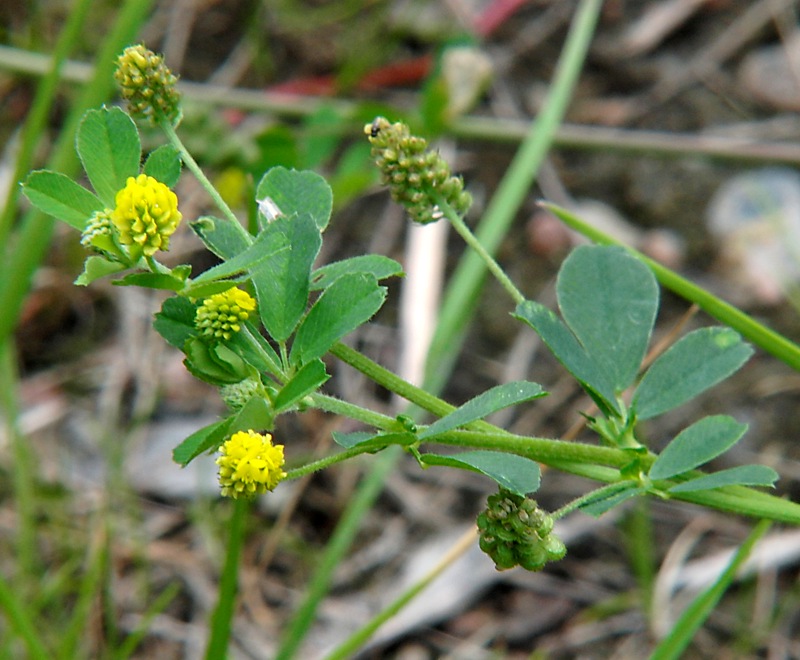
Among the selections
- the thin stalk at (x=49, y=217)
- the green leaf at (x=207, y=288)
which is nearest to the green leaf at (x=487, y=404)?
the green leaf at (x=207, y=288)

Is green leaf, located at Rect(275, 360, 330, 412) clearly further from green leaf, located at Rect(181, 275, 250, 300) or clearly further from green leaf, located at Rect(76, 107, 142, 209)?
green leaf, located at Rect(76, 107, 142, 209)

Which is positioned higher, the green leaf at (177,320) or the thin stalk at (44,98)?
the thin stalk at (44,98)

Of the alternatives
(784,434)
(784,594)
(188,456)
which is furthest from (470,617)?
(188,456)

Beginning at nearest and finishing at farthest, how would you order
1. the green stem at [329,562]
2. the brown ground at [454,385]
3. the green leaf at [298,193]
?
the green leaf at [298,193], the green stem at [329,562], the brown ground at [454,385]

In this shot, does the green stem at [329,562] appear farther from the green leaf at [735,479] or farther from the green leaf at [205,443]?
the green leaf at [735,479]

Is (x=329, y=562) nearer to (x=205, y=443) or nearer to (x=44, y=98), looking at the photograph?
(x=205, y=443)
